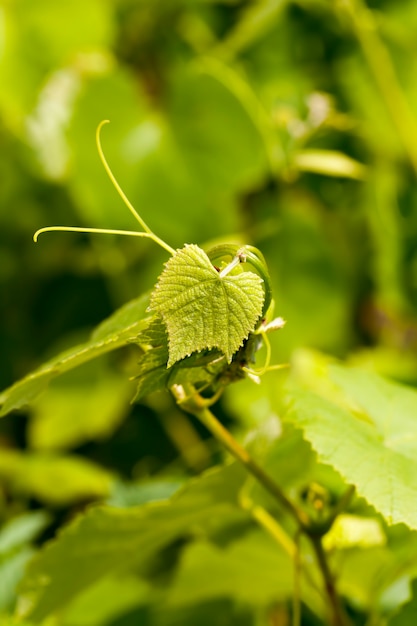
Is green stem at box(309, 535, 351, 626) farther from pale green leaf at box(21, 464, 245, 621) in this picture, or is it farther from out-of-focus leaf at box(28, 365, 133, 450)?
out-of-focus leaf at box(28, 365, 133, 450)

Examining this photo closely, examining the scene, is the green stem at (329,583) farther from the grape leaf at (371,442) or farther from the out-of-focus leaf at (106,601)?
the out-of-focus leaf at (106,601)

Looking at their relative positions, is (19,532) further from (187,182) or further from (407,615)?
(187,182)

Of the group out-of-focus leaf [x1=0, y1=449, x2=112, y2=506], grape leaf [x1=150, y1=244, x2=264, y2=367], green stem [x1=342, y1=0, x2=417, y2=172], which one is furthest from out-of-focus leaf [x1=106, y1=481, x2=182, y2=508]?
green stem [x1=342, y1=0, x2=417, y2=172]

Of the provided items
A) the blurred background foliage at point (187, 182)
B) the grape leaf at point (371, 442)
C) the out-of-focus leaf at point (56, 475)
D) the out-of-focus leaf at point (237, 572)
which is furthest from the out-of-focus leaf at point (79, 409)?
the grape leaf at point (371, 442)

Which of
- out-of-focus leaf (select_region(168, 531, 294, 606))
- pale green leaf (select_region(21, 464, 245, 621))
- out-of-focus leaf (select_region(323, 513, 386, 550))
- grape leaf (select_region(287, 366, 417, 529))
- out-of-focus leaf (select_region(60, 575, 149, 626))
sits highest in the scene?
grape leaf (select_region(287, 366, 417, 529))

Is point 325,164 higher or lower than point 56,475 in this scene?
higher

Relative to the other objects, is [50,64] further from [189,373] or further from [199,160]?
[189,373]

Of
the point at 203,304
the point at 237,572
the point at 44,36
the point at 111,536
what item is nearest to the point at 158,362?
the point at 203,304

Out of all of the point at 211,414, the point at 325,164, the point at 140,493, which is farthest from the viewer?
the point at 325,164
